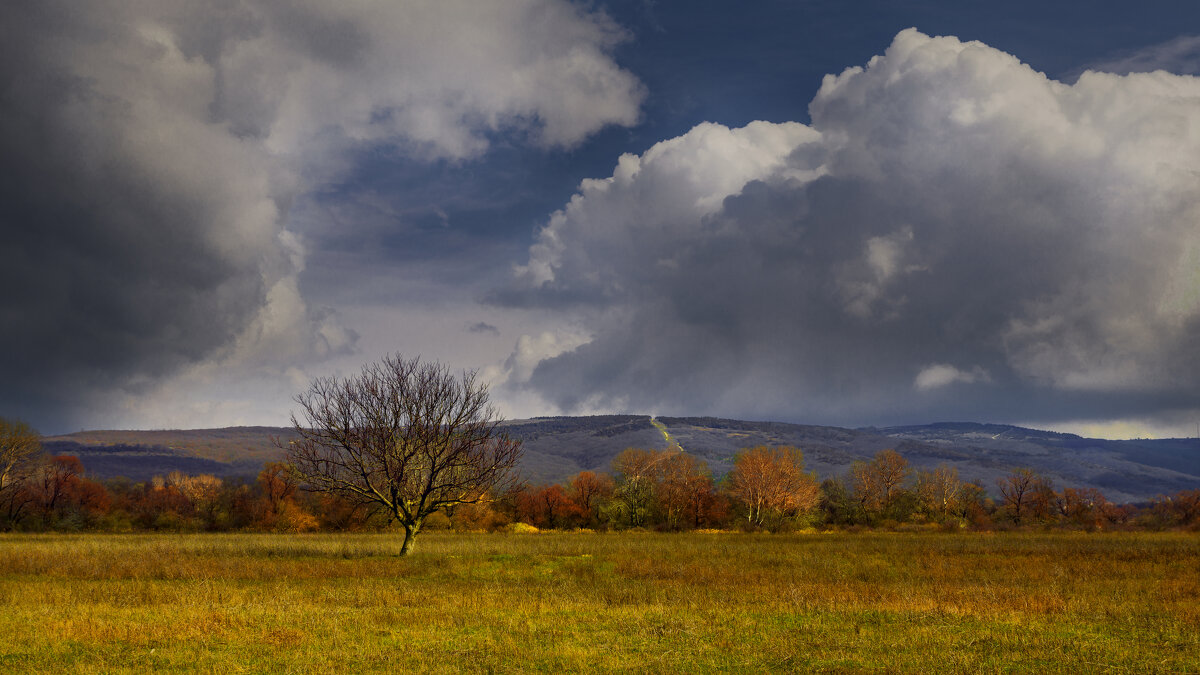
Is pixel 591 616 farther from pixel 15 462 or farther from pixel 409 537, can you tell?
pixel 15 462

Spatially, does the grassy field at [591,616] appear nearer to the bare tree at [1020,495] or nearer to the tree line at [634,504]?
the tree line at [634,504]

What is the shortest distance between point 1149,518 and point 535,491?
9963 cm

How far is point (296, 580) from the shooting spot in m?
28.0

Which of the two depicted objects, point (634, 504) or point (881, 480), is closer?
point (634, 504)

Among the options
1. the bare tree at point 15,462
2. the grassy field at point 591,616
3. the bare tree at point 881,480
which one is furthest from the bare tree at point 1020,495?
the bare tree at point 15,462

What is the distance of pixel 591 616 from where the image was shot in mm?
19750

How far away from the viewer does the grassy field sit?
14828mm

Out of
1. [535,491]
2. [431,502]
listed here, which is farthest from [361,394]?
[535,491]

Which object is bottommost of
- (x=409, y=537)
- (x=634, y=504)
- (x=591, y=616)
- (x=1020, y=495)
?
(x=1020, y=495)

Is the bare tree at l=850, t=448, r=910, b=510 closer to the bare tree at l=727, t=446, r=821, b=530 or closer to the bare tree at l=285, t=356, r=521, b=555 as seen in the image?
the bare tree at l=727, t=446, r=821, b=530

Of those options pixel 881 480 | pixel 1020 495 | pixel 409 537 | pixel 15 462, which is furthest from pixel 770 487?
pixel 15 462

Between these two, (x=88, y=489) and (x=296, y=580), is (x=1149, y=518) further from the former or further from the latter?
(x=88, y=489)

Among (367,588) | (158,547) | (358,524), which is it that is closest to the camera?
(367,588)

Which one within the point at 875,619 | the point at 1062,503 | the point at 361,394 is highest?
the point at 361,394
